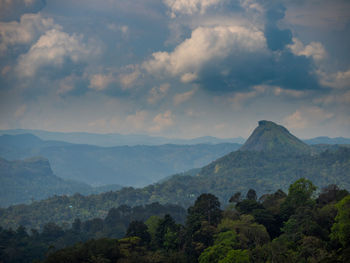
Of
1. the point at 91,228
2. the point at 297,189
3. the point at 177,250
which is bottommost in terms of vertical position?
the point at 91,228

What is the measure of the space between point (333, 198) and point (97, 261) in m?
42.4

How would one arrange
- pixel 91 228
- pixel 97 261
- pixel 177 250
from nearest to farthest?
pixel 97 261, pixel 177 250, pixel 91 228

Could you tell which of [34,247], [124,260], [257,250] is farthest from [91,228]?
[257,250]

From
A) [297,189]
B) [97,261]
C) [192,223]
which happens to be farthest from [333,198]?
[97,261]

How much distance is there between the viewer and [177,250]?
200 feet

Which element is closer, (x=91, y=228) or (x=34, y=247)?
(x=34, y=247)

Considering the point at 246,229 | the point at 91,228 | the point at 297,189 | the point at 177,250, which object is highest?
the point at 297,189

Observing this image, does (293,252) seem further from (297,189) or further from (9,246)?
(9,246)

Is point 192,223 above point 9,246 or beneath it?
above

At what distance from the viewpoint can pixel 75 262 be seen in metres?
52.6

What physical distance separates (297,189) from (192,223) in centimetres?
1963

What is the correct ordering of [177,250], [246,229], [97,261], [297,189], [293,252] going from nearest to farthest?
[293,252] → [97,261] → [246,229] → [177,250] → [297,189]

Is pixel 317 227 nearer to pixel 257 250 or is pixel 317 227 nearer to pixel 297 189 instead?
pixel 257 250

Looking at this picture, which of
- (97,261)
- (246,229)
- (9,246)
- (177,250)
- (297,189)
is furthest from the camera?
(9,246)
